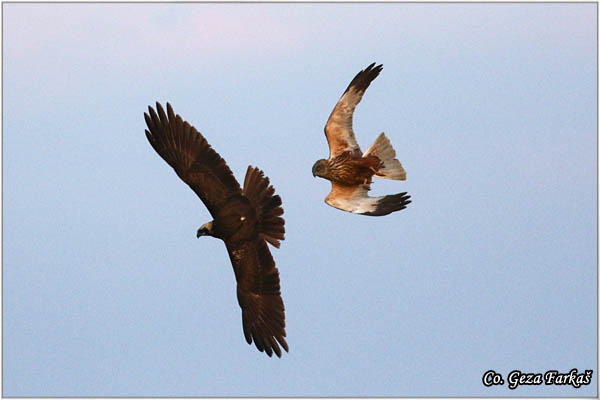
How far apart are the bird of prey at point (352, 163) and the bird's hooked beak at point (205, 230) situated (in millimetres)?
1779

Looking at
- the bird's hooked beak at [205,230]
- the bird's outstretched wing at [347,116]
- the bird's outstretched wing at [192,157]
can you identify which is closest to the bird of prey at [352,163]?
the bird's outstretched wing at [347,116]

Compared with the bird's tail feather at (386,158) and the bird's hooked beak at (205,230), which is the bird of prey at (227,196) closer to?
the bird's hooked beak at (205,230)

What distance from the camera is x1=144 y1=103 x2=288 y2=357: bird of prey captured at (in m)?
11.0

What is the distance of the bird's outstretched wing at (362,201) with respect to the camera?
11.5 meters

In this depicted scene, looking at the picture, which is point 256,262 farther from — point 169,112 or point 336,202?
point 169,112

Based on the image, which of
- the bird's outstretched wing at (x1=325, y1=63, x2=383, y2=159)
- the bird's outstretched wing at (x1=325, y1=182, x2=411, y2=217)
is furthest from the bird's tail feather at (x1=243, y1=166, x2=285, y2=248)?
the bird's outstretched wing at (x1=325, y1=63, x2=383, y2=159)

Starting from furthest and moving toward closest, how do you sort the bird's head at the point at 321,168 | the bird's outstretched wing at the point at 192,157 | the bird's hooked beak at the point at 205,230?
the bird's head at the point at 321,168
the bird's hooked beak at the point at 205,230
the bird's outstretched wing at the point at 192,157

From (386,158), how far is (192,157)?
110 inches

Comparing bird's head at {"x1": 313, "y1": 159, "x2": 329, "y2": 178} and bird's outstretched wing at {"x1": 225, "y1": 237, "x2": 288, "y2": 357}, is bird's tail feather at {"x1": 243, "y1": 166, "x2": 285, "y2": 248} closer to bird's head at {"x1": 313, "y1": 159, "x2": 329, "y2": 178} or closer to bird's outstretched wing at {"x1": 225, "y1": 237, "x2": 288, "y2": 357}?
bird's outstretched wing at {"x1": 225, "y1": 237, "x2": 288, "y2": 357}

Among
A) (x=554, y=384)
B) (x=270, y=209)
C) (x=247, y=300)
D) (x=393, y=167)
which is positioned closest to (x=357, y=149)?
(x=393, y=167)

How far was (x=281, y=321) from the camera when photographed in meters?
11.7

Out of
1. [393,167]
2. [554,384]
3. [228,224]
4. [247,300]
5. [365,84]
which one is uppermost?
[365,84]

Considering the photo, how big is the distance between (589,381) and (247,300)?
4520 millimetres

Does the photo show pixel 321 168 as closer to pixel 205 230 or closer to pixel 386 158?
pixel 386 158
